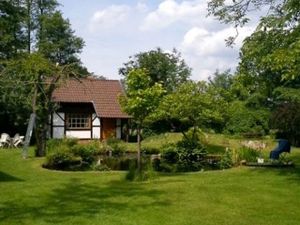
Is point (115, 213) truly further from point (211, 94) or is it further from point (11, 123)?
point (11, 123)

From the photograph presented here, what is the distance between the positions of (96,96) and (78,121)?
2.13 m

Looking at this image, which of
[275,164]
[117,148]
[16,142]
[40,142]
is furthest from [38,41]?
[275,164]

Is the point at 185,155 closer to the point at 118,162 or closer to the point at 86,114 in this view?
the point at 118,162

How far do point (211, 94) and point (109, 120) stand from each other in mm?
11559

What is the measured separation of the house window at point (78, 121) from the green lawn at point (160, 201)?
17465mm

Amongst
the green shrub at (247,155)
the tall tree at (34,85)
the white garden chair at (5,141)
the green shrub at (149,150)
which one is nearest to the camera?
the tall tree at (34,85)

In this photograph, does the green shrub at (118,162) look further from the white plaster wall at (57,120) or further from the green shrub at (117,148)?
the white plaster wall at (57,120)

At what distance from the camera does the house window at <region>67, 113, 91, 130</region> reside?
3266 centimetres

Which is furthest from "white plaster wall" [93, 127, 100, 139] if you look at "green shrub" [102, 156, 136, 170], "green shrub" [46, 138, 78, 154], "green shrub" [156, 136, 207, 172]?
"green shrub" [156, 136, 207, 172]

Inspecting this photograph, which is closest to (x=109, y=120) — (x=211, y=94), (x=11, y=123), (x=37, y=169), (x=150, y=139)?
(x=150, y=139)

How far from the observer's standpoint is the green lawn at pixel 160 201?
8797 mm

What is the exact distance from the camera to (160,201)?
10.5 metres

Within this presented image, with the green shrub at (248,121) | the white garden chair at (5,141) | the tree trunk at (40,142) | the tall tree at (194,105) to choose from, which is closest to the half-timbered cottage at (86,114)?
the white garden chair at (5,141)

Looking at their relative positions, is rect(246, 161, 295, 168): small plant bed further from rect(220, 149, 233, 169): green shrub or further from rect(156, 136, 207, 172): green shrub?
rect(156, 136, 207, 172): green shrub
